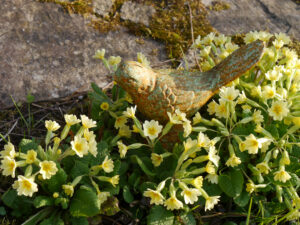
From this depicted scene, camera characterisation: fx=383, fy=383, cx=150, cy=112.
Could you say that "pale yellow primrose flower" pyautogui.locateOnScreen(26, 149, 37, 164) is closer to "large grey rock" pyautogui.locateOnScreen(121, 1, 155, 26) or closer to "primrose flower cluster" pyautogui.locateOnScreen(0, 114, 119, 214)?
"primrose flower cluster" pyautogui.locateOnScreen(0, 114, 119, 214)

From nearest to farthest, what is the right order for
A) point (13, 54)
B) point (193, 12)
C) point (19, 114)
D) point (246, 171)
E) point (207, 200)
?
point (207, 200) < point (246, 171) < point (19, 114) < point (13, 54) < point (193, 12)

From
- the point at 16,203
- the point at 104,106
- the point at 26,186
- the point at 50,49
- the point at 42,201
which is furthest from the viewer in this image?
the point at 50,49

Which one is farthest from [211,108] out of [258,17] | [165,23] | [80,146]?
[258,17]

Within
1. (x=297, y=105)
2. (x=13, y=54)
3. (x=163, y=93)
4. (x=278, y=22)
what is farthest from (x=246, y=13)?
(x=13, y=54)

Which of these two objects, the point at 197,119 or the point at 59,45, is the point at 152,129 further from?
the point at 59,45

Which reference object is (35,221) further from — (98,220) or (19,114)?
(19,114)

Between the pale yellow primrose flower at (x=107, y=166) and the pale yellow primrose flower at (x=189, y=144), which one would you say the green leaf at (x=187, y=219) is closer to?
the pale yellow primrose flower at (x=189, y=144)
